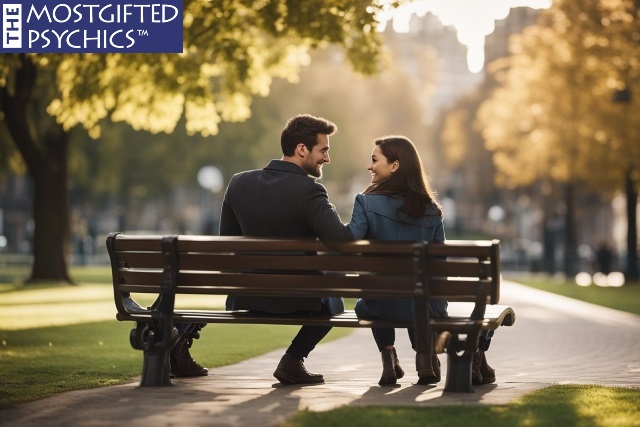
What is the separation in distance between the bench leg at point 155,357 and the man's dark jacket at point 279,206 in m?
0.55

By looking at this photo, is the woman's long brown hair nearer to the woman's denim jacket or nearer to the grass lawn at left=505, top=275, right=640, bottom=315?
the woman's denim jacket

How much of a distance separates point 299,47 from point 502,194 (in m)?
50.6

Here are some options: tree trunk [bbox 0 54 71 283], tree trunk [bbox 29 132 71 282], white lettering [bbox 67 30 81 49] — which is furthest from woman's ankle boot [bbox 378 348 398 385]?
tree trunk [bbox 29 132 71 282]

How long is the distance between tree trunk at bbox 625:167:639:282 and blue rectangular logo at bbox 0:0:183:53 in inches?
824

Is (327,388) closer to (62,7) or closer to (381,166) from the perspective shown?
(381,166)

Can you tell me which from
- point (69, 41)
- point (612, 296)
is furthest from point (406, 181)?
point (612, 296)

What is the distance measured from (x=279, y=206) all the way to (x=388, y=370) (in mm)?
1340

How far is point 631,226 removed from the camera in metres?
38.5

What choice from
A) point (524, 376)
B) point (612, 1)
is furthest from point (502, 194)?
point (524, 376)

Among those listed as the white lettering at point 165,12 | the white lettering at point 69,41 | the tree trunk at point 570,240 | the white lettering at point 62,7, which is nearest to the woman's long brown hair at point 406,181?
the white lettering at point 165,12

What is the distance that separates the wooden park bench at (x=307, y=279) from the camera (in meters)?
8.12

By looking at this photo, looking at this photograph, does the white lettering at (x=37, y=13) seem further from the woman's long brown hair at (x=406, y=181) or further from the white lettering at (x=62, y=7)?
the woman's long brown hair at (x=406, y=181)

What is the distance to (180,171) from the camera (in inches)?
2023

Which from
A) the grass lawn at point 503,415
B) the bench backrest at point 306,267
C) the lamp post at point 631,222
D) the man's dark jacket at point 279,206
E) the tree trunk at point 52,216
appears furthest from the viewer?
the lamp post at point 631,222
